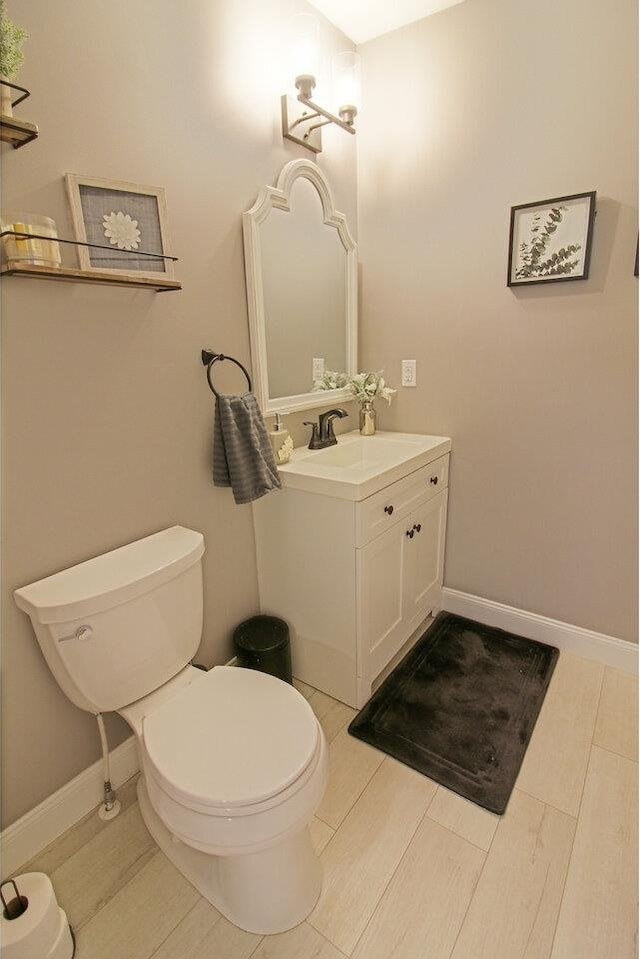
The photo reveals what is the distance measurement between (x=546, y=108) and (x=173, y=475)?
183 centimetres

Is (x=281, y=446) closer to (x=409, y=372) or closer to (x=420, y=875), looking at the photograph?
(x=409, y=372)

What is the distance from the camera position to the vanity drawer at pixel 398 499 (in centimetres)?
151

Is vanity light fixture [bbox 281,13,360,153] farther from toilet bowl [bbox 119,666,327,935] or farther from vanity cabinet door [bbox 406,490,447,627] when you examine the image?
toilet bowl [bbox 119,666,327,935]

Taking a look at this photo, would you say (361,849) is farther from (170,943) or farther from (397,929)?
(170,943)

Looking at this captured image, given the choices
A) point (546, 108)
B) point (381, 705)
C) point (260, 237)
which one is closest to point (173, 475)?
point (260, 237)

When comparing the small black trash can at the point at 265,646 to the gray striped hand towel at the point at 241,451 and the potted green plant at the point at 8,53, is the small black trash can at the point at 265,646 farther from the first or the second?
the potted green plant at the point at 8,53

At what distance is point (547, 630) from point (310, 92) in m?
2.31

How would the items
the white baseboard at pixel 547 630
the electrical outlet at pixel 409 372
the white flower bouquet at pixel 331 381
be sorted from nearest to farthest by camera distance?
the white baseboard at pixel 547 630
the white flower bouquet at pixel 331 381
the electrical outlet at pixel 409 372

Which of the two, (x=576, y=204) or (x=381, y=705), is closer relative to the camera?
(x=576, y=204)

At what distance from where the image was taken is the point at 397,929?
1095 mm

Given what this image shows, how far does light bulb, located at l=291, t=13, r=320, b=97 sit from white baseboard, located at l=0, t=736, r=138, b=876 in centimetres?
226

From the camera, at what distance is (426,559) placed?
204 cm

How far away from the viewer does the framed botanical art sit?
162cm

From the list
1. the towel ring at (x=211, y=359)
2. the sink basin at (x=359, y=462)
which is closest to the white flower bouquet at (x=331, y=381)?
the sink basin at (x=359, y=462)
